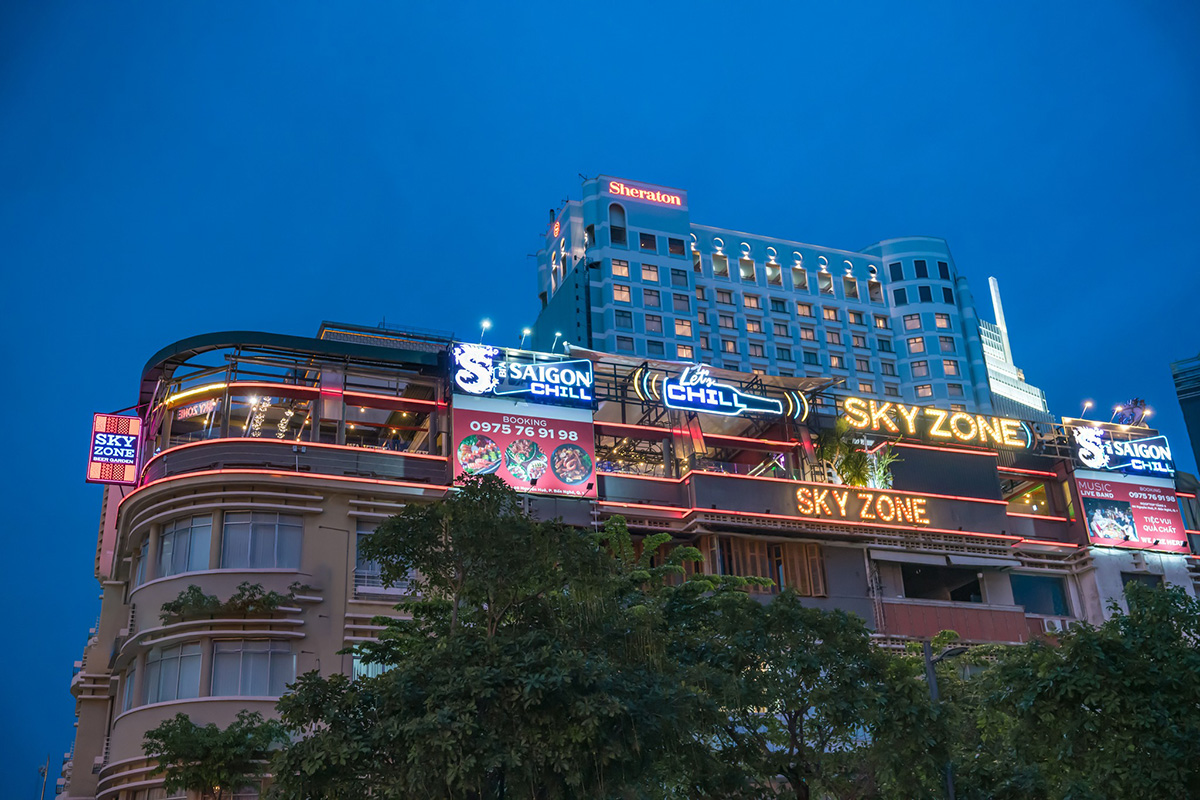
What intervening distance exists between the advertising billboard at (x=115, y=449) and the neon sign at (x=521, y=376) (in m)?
13.2

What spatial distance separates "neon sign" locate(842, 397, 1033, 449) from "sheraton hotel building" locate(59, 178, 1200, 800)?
0.12m

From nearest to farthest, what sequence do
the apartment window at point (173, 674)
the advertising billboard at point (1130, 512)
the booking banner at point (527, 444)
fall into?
the apartment window at point (173, 674) < the booking banner at point (527, 444) < the advertising billboard at point (1130, 512)

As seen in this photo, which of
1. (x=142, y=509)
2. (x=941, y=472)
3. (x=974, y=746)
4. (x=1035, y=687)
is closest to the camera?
(x=1035, y=687)

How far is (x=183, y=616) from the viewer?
41.3 m

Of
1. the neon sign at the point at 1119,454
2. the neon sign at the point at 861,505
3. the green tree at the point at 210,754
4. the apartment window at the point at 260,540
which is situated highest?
the neon sign at the point at 1119,454

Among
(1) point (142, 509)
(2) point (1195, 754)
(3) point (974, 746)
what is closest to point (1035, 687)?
(2) point (1195, 754)

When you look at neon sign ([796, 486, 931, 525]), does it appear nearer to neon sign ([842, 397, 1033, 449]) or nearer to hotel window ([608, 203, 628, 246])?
neon sign ([842, 397, 1033, 449])

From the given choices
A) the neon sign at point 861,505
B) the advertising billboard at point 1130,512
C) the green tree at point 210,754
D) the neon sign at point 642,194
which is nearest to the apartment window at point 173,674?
the green tree at point 210,754

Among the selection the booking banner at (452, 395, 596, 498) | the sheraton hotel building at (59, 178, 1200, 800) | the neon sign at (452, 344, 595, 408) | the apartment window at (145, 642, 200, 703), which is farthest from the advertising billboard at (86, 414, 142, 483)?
the neon sign at (452, 344, 595, 408)

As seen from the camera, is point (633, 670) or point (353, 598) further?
point (353, 598)

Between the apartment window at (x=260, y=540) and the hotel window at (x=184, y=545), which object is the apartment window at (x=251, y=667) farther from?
the hotel window at (x=184, y=545)

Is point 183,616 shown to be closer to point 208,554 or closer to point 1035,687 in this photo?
point 208,554

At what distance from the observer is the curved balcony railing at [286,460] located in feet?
144

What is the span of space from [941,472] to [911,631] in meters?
8.88
